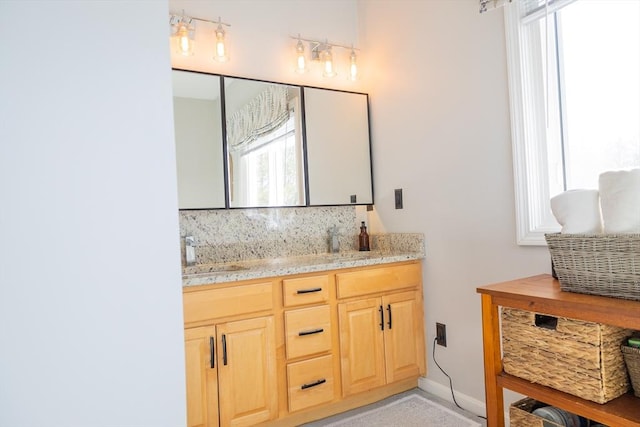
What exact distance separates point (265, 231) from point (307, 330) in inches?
28.7

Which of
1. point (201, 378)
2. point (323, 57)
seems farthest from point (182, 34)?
point (201, 378)

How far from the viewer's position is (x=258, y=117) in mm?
2514

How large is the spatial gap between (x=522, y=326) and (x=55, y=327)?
1370 millimetres

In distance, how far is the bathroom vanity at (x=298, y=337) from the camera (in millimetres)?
1848

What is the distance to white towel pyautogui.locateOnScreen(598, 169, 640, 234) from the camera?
Answer: 1.16m

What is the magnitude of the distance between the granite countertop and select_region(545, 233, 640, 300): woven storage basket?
43.4 inches

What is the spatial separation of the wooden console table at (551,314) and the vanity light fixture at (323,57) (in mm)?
1877

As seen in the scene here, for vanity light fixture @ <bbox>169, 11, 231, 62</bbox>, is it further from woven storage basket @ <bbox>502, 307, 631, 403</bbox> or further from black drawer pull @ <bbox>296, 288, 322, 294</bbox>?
woven storage basket @ <bbox>502, 307, 631, 403</bbox>

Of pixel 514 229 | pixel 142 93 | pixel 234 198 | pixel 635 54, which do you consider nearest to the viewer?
pixel 142 93

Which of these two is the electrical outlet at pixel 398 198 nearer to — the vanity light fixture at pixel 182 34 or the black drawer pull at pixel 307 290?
the black drawer pull at pixel 307 290

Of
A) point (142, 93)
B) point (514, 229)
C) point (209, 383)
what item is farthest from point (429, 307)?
point (142, 93)

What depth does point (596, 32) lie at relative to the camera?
1715 mm

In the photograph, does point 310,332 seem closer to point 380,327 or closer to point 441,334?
point 380,327

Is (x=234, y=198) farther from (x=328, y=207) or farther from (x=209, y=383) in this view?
(x=209, y=383)
